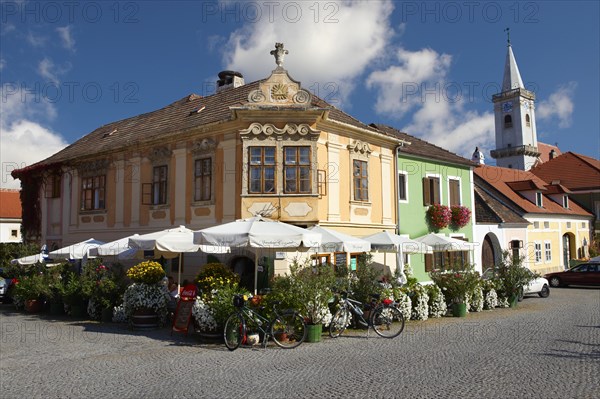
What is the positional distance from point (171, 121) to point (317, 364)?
630 inches

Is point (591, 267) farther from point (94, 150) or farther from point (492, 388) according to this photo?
point (94, 150)

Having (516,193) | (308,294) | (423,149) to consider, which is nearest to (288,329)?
(308,294)

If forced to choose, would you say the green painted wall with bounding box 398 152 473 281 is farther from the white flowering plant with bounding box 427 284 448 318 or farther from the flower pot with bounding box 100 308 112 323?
the flower pot with bounding box 100 308 112 323

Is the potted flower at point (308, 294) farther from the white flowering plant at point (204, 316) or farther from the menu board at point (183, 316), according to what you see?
the menu board at point (183, 316)

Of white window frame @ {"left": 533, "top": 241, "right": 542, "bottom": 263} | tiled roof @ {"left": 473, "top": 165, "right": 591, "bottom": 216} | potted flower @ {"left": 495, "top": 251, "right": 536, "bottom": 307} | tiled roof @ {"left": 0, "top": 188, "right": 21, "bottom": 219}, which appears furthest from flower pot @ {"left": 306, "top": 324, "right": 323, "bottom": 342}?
tiled roof @ {"left": 0, "top": 188, "right": 21, "bottom": 219}

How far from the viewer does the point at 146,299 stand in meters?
13.5

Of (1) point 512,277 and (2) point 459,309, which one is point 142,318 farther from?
(1) point 512,277

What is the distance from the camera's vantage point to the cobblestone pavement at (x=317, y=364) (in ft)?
24.8

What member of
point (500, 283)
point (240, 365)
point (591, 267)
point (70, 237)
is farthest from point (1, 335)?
point (591, 267)

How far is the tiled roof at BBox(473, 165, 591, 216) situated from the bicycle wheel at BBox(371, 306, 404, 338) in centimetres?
2119

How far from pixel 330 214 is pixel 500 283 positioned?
6.30m

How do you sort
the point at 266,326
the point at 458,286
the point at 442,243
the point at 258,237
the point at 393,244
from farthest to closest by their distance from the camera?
the point at 442,243
the point at 393,244
the point at 458,286
the point at 258,237
the point at 266,326

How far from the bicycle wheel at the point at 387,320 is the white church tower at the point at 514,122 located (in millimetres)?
59123

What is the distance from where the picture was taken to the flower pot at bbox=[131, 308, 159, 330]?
1334 centimetres
